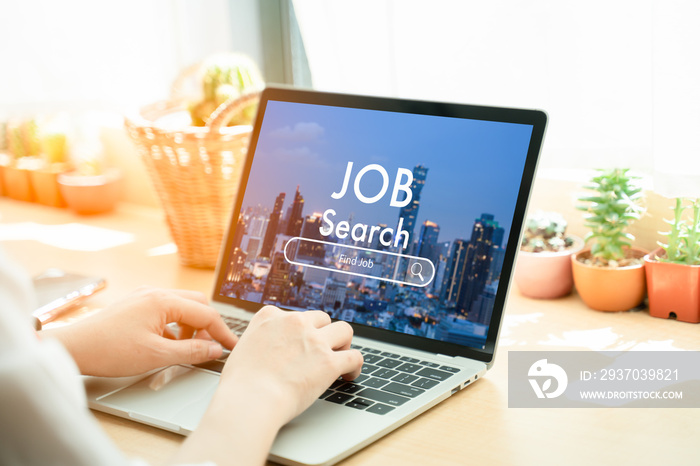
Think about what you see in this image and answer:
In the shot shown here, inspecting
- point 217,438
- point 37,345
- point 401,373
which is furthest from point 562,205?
point 37,345

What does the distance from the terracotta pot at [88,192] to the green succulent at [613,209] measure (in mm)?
1072

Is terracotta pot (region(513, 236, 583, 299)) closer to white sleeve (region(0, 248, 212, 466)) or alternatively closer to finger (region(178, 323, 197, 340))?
finger (region(178, 323, 197, 340))

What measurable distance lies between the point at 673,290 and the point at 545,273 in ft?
0.59

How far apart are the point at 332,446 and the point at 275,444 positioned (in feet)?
0.17

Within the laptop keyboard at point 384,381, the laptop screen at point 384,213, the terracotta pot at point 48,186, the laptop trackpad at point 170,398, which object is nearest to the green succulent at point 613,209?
the laptop screen at point 384,213

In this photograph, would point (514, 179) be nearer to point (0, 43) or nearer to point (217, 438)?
point (217, 438)

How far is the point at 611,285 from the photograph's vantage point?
1.00 metres

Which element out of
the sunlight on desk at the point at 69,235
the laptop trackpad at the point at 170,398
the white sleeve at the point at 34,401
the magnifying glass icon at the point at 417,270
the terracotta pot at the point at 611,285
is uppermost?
the white sleeve at the point at 34,401

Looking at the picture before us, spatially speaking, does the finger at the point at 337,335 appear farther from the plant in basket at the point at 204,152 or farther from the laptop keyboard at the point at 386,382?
the plant in basket at the point at 204,152

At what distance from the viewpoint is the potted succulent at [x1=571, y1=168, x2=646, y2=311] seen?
1.00m

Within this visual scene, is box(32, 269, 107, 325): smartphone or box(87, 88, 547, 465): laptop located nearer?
box(87, 88, 547, 465): laptop

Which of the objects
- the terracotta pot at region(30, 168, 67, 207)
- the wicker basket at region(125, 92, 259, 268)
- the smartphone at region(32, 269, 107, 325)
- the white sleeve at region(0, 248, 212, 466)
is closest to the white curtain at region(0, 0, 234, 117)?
the terracotta pot at region(30, 168, 67, 207)

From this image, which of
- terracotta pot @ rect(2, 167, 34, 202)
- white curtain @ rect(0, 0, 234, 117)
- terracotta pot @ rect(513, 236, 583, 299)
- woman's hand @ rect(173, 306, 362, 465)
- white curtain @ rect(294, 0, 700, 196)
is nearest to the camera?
woman's hand @ rect(173, 306, 362, 465)

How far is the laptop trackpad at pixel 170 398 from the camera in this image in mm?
696
